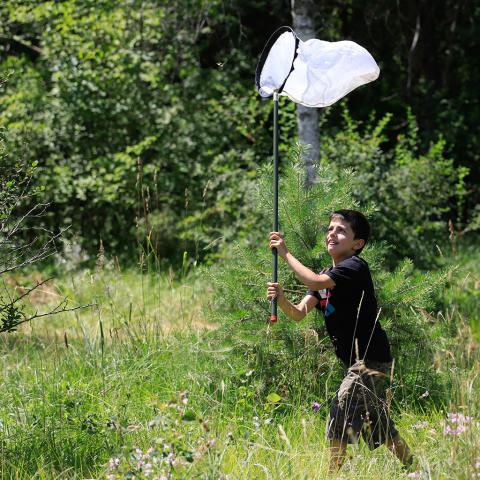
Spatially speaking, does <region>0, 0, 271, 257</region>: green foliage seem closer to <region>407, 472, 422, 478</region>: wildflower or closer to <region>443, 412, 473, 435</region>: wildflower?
<region>443, 412, 473, 435</region>: wildflower

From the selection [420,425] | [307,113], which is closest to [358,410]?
[420,425]

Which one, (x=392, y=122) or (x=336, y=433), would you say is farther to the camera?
(x=392, y=122)

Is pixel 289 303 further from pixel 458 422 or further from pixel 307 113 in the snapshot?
pixel 307 113

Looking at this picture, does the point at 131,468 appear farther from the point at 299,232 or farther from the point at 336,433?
the point at 299,232

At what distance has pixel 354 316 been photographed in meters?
3.83

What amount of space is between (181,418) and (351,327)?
3.33 feet

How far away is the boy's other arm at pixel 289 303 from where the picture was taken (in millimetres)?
3699

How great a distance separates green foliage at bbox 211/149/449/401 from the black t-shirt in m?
0.47

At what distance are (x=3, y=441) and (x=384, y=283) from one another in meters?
2.11

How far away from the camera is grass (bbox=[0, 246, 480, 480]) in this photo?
3.20 metres

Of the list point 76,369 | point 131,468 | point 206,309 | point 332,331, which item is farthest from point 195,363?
point 131,468

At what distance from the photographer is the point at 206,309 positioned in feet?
15.7

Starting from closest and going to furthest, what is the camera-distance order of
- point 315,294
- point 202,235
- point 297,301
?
point 315,294 < point 297,301 < point 202,235

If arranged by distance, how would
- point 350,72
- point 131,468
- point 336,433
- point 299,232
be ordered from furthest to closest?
1. point 299,232
2. point 350,72
3. point 336,433
4. point 131,468
